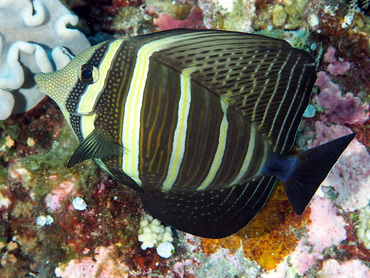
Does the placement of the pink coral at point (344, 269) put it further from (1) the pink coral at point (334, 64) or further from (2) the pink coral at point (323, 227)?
Result: (1) the pink coral at point (334, 64)

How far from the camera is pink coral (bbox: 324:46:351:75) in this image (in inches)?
110

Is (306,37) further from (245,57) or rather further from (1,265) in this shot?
(1,265)

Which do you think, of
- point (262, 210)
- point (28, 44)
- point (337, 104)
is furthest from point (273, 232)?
point (28, 44)

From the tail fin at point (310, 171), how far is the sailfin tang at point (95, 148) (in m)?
1.25

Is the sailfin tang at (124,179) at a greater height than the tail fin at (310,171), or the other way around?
the tail fin at (310,171)

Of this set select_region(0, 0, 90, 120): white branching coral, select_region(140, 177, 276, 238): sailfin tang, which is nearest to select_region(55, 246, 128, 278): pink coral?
select_region(140, 177, 276, 238): sailfin tang

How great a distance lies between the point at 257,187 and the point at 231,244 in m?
1.11

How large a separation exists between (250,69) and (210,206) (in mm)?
1125

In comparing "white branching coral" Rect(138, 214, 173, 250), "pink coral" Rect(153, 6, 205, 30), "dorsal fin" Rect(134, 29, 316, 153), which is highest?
"dorsal fin" Rect(134, 29, 316, 153)

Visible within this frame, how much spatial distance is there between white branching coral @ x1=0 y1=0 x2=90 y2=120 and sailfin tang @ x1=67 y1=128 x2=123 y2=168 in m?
1.43

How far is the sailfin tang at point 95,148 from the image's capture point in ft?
5.27

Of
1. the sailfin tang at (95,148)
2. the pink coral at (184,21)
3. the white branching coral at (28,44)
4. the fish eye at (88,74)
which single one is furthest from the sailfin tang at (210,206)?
the pink coral at (184,21)

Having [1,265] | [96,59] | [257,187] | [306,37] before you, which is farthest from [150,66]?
[1,265]

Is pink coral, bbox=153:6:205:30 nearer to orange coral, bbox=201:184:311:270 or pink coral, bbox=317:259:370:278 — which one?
orange coral, bbox=201:184:311:270
